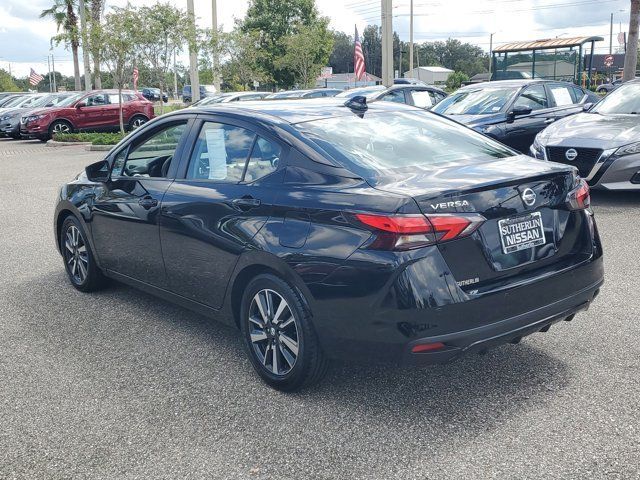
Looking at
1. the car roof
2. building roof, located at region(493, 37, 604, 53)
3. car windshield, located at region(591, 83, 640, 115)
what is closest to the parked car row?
building roof, located at region(493, 37, 604, 53)

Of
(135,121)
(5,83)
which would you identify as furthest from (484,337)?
(5,83)

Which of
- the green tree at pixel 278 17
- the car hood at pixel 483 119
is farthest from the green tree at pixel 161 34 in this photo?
the green tree at pixel 278 17

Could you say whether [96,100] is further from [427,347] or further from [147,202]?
[427,347]

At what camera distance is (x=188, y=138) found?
4875 millimetres

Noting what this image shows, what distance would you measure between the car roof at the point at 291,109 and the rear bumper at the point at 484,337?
5.34ft

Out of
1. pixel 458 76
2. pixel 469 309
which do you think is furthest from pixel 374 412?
pixel 458 76

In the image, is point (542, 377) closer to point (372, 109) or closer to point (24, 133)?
point (372, 109)

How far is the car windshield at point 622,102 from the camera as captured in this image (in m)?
10.4

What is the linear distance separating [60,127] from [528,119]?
64.7 ft

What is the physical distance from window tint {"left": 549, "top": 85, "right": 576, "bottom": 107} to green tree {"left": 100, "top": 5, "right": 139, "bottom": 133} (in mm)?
16086

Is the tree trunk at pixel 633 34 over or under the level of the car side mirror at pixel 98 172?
over

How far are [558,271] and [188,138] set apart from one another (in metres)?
2.53

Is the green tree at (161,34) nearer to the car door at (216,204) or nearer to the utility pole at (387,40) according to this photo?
the utility pole at (387,40)

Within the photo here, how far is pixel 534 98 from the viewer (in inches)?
502
